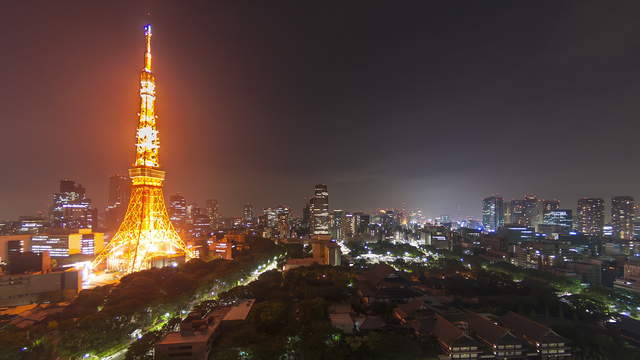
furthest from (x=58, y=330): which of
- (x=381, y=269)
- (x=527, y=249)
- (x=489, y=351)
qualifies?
(x=527, y=249)

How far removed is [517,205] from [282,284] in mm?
84848

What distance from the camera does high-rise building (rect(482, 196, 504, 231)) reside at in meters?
89.4

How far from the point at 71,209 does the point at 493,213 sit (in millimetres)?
95260

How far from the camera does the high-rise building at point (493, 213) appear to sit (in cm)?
8944

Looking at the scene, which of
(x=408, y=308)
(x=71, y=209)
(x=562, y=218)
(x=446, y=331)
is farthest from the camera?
(x=562, y=218)

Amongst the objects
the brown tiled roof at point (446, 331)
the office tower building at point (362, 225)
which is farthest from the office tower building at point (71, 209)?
the brown tiled roof at point (446, 331)

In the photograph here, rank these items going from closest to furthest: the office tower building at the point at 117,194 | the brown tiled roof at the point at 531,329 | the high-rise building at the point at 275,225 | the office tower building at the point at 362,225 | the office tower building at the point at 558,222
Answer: the brown tiled roof at the point at 531,329 < the high-rise building at the point at 275,225 < the office tower building at the point at 558,222 < the office tower building at the point at 362,225 < the office tower building at the point at 117,194

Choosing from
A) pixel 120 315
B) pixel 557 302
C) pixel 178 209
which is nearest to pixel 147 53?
pixel 120 315

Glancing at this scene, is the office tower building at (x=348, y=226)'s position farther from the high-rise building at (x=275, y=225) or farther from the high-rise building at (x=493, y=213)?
the high-rise building at (x=493, y=213)

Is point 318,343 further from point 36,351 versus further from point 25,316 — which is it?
point 25,316

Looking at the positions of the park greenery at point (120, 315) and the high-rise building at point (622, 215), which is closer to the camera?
the park greenery at point (120, 315)

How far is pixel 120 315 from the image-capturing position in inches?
557

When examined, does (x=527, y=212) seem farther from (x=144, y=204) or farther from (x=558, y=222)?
(x=144, y=204)

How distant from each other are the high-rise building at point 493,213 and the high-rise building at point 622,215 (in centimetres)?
2600
